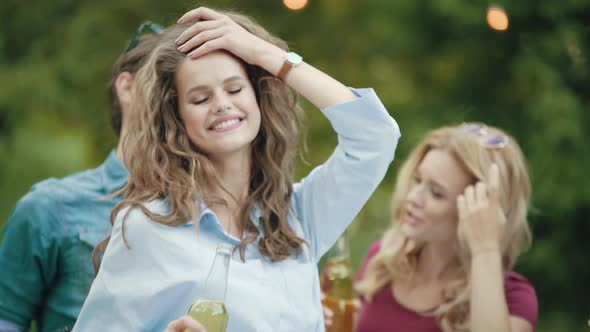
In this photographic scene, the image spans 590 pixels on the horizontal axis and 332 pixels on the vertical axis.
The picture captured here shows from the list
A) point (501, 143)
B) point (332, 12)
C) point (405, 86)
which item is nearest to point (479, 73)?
point (405, 86)

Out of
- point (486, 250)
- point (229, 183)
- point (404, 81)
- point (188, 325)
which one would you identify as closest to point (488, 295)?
point (486, 250)

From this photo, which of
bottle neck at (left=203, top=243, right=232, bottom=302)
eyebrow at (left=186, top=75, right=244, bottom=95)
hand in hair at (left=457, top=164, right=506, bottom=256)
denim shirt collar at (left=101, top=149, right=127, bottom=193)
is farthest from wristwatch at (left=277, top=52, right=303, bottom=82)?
hand in hair at (left=457, top=164, right=506, bottom=256)

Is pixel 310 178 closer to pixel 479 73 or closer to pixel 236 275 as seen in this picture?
pixel 236 275

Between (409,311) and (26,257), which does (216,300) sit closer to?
(26,257)

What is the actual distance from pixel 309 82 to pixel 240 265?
0.43 meters

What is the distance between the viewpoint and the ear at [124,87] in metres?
2.19

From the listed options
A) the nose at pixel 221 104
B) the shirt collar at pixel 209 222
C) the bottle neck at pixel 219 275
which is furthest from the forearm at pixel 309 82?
the bottle neck at pixel 219 275

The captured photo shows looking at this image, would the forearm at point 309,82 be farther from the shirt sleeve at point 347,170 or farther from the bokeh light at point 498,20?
the bokeh light at point 498,20

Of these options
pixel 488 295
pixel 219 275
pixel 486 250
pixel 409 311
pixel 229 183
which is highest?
pixel 229 183

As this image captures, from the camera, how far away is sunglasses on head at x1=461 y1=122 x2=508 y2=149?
2.44 meters

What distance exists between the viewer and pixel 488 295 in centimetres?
221

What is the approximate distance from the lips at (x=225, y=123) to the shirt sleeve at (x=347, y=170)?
0.21 metres

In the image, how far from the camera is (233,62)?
1642 millimetres

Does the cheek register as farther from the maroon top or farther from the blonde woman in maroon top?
the maroon top
